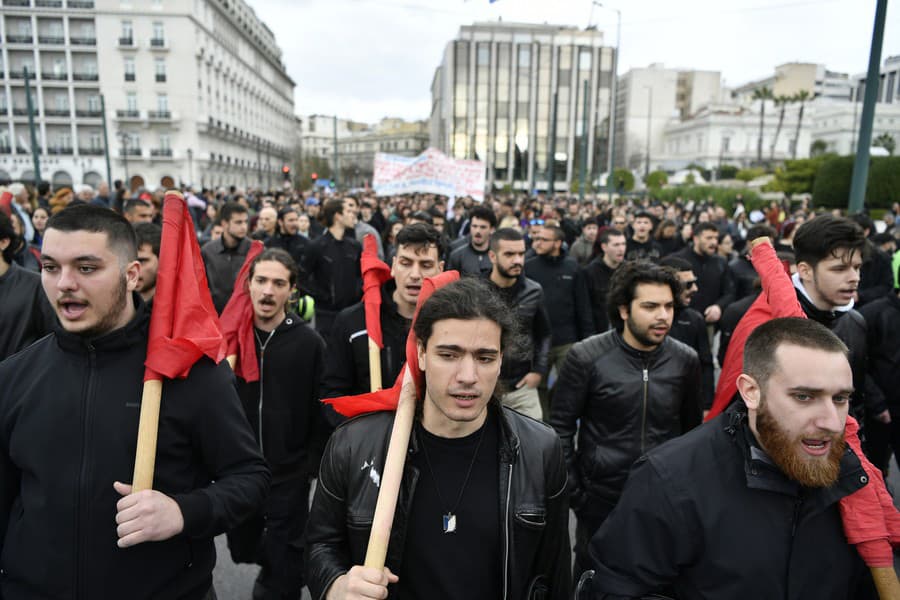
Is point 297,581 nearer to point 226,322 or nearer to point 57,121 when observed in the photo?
point 226,322

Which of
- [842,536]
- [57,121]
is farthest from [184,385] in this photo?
[57,121]

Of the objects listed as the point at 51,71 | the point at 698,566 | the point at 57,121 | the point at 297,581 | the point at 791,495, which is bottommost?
the point at 297,581

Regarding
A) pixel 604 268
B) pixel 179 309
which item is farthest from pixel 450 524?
pixel 604 268

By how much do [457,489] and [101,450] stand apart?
1.17m

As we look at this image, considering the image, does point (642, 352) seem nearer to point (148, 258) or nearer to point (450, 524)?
point (450, 524)

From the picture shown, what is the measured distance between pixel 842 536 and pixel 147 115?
6386cm

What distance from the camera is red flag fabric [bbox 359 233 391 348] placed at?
3.62m

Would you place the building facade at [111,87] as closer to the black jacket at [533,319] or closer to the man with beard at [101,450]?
the black jacket at [533,319]

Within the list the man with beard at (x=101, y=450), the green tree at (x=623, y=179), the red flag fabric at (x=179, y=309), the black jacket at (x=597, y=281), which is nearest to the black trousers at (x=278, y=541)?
the man with beard at (x=101, y=450)

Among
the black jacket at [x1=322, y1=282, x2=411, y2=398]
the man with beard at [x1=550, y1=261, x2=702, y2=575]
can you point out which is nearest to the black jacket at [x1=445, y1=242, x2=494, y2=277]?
the black jacket at [x1=322, y1=282, x2=411, y2=398]

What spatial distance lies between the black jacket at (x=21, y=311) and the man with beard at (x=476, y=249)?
13.7 feet

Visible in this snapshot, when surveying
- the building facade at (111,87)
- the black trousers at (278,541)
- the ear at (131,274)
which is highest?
the building facade at (111,87)

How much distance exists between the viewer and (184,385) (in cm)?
223

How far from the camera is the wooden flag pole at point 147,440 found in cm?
206
